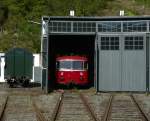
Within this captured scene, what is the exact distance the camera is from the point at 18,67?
38.7 metres

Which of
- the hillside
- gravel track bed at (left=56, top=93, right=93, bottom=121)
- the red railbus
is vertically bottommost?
gravel track bed at (left=56, top=93, right=93, bottom=121)

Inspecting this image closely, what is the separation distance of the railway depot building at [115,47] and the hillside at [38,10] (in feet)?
93.6

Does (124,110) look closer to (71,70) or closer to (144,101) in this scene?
(144,101)

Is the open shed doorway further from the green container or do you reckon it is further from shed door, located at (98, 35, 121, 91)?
shed door, located at (98, 35, 121, 91)

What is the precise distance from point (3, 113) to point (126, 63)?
1262 centimetres

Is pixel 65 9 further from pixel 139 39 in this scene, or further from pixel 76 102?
pixel 76 102

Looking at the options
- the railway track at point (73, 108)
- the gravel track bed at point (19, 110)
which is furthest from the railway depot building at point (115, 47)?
the gravel track bed at point (19, 110)

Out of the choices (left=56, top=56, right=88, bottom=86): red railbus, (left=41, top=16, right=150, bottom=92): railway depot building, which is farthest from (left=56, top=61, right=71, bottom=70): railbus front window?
(left=41, top=16, right=150, bottom=92): railway depot building

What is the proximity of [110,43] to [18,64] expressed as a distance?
7970 mm

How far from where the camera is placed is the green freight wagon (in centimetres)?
3841

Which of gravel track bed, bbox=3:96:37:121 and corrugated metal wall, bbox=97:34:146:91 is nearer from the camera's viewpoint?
gravel track bed, bbox=3:96:37:121

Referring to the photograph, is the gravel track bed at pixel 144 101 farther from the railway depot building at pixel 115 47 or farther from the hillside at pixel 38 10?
the hillside at pixel 38 10

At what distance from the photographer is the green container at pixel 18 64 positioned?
126 feet

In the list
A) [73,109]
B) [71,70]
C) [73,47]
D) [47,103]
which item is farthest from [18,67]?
[73,109]
